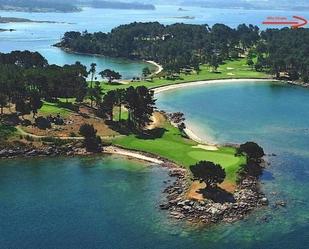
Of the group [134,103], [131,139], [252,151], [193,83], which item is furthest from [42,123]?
[193,83]

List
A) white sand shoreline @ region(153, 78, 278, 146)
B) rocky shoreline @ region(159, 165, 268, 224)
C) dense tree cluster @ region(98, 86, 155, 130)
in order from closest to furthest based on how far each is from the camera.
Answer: rocky shoreline @ region(159, 165, 268, 224)
white sand shoreline @ region(153, 78, 278, 146)
dense tree cluster @ region(98, 86, 155, 130)

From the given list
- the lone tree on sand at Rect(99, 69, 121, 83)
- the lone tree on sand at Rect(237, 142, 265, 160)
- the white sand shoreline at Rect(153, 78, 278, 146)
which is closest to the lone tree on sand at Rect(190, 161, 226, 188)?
the lone tree on sand at Rect(237, 142, 265, 160)

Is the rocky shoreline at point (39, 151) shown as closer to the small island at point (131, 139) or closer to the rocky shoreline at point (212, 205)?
the small island at point (131, 139)

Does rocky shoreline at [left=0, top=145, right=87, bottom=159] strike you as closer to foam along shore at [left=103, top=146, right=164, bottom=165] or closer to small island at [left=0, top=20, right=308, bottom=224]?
small island at [left=0, top=20, right=308, bottom=224]

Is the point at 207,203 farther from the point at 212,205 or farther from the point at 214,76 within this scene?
the point at 214,76

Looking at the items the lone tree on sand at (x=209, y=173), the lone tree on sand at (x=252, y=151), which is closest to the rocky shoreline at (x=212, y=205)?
the lone tree on sand at (x=209, y=173)

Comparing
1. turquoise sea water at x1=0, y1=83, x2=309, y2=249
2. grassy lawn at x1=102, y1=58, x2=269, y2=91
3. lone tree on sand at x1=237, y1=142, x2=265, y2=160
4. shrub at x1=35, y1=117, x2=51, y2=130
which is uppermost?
grassy lawn at x1=102, y1=58, x2=269, y2=91

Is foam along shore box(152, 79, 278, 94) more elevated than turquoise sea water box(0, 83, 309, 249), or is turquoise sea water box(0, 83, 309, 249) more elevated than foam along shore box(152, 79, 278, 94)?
foam along shore box(152, 79, 278, 94)
